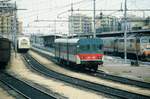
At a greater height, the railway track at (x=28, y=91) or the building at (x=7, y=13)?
the building at (x=7, y=13)

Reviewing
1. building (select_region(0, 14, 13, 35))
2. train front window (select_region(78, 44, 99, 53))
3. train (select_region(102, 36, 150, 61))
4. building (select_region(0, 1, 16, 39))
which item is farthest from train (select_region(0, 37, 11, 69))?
building (select_region(0, 14, 13, 35))

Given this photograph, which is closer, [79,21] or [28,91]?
[28,91]

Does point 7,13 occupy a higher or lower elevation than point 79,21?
higher

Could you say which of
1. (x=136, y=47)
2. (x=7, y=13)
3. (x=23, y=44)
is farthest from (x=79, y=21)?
(x=136, y=47)

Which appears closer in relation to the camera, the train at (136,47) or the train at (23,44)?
the train at (136,47)

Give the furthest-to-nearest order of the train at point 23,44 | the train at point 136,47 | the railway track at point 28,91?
the train at point 23,44
the train at point 136,47
the railway track at point 28,91

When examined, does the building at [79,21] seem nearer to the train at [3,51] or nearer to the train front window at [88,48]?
the train at [3,51]

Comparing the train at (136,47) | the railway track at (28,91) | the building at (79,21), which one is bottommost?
the railway track at (28,91)

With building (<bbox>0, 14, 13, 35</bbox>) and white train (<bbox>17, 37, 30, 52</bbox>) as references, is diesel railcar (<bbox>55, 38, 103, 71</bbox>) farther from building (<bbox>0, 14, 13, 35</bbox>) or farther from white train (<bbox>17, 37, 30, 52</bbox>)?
building (<bbox>0, 14, 13, 35</bbox>)

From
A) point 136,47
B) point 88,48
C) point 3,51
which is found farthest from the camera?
point 136,47

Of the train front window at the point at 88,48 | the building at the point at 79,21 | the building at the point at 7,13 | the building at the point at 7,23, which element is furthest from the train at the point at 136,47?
the building at the point at 7,23

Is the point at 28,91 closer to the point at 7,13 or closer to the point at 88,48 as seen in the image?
the point at 88,48

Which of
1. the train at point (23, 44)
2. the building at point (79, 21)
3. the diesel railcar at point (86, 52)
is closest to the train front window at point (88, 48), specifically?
the diesel railcar at point (86, 52)

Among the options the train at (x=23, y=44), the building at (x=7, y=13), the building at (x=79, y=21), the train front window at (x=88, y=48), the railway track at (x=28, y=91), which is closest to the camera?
the railway track at (x=28, y=91)
